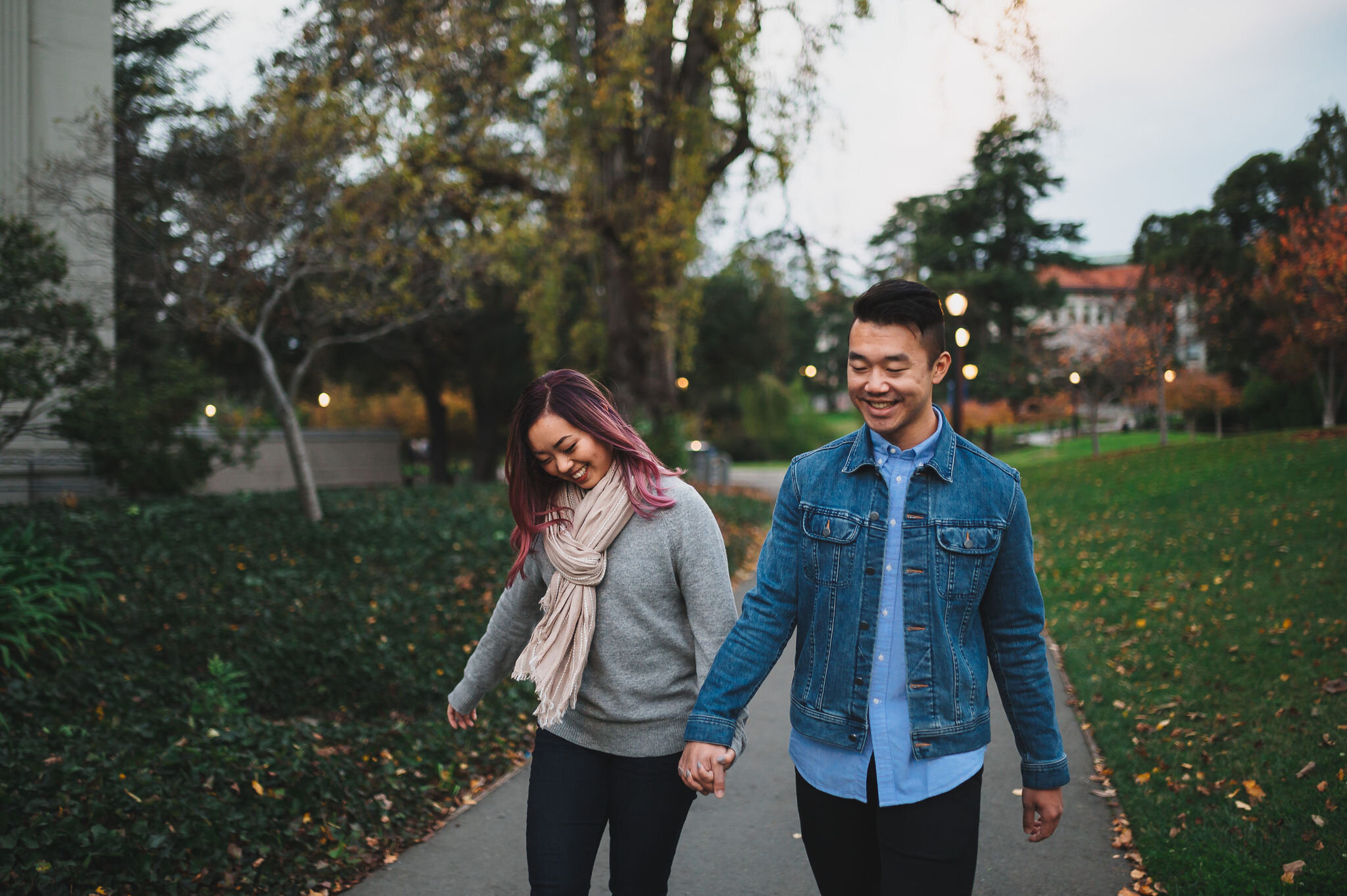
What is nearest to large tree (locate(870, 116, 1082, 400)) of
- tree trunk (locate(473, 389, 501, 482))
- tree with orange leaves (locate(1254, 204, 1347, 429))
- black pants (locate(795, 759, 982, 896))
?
tree with orange leaves (locate(1254, 204, 1347, 429))

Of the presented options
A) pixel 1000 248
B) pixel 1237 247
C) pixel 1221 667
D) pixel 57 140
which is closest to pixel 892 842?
pixel 1221 667

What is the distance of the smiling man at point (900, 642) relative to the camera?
207 cm

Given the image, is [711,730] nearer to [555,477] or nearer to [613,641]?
[613,641]

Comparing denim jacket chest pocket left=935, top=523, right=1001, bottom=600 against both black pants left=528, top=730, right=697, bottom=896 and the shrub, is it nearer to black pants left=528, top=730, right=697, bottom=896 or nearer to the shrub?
black pants left=528, top=730, right=697, bottom=896

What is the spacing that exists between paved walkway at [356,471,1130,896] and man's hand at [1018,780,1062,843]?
5.50ft

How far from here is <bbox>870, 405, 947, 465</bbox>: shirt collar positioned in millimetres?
2184

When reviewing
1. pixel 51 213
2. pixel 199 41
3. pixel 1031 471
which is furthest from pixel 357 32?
pixel 1031 471

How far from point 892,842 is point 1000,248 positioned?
125 feet

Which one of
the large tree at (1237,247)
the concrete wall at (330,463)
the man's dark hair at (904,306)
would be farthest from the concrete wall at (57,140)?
the large tree at (1237,247)

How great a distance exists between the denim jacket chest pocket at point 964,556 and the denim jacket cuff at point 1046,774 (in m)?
0.42

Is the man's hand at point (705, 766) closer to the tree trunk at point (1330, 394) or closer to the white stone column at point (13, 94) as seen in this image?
the white stone column at point (13, 94)

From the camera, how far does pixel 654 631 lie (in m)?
2.53

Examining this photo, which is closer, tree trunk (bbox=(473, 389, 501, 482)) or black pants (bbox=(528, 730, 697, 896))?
black pants (bbox=(528, 730, 697, 896))

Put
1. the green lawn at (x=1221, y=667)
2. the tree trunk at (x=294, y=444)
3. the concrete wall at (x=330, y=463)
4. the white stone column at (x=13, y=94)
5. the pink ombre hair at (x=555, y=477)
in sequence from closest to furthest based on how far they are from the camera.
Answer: the pink ombre hair at (x=555, y=477), the green lawn at (x=1221, y=667), the tree trunk at (x=294, y=444), the white stone column at (x=13, y=94), the concrete wall at (x=330, y=463)
